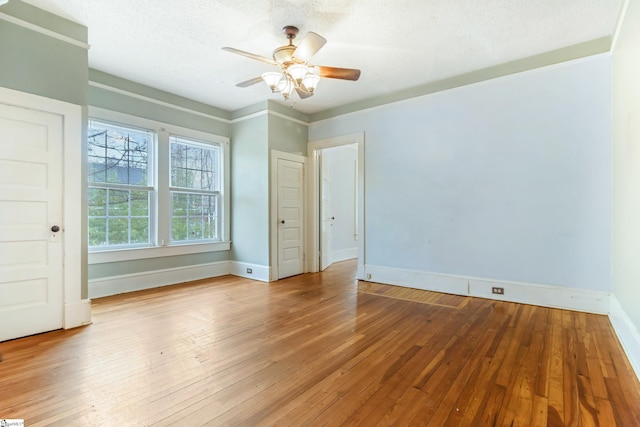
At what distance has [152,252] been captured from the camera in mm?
4363

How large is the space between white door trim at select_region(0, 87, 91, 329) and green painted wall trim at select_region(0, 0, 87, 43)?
65 cm

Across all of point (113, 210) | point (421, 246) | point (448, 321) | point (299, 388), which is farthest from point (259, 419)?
point (113, 210)

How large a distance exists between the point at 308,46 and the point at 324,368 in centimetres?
245

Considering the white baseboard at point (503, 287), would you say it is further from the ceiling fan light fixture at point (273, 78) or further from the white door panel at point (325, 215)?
the ceiling fan light fixture at point (273, 78)

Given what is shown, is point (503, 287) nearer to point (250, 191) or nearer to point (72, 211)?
point (250, 191)

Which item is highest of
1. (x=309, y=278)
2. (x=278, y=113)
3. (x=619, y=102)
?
(x=278, y=113)

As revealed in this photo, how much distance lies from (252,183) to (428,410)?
4.09 metres

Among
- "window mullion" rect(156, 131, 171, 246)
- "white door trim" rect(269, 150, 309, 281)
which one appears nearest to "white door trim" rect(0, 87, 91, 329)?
"window mullion" rect(156, 131, 171, 246)

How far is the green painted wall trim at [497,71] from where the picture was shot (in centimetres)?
320

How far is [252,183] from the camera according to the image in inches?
199

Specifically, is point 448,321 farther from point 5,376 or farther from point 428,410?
point 5,376

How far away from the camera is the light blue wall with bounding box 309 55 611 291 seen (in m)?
3.21

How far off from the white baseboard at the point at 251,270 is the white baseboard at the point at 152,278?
0.13m

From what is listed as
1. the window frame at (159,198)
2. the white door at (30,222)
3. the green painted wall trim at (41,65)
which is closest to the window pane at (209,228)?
the window frame at (159,198)
